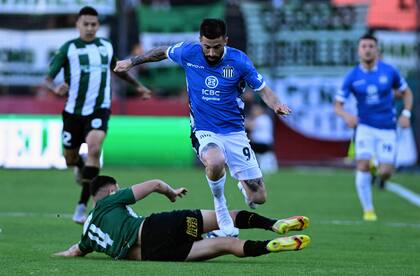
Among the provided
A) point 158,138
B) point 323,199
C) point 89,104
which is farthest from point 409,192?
point 89,104

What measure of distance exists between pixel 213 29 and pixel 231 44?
15.3 meters

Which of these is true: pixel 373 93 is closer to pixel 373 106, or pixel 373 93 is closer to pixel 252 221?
pixel 373 106

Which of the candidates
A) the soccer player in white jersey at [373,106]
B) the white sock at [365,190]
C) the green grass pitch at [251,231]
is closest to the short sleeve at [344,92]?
Result: the soccer player in white jersey at [373,106]

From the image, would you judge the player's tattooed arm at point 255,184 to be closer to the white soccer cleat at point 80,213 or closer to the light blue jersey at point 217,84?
the light blue jersey at point 217,84

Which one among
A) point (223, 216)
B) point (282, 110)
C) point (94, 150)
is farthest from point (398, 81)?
point (223, 216)

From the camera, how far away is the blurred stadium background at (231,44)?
26.0 metres

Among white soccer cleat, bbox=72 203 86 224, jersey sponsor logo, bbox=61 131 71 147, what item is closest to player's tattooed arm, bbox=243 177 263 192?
white soccer cleat, bbox=72 203 86 224

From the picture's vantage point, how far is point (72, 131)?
14734 mm

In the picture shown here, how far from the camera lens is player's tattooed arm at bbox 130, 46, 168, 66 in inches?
444

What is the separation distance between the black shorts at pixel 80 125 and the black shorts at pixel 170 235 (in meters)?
4.80

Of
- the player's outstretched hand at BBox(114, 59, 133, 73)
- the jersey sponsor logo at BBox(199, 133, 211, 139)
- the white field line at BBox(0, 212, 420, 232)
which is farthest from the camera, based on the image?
the white field line at BBox(0, 212, 420, 232)

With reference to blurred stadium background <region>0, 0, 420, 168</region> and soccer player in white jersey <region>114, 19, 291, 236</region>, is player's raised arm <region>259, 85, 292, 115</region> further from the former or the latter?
blurred stadium background <region>0, 0, 420, 168</region>

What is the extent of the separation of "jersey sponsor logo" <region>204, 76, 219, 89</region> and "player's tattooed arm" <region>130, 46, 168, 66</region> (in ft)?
1.81

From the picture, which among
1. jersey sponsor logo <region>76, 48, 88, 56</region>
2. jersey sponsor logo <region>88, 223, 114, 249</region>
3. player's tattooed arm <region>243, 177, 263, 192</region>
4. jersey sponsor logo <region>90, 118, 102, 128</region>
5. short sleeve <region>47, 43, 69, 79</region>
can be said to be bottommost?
jersey sponsor logo <region>88, 223, 114, 249</region>
